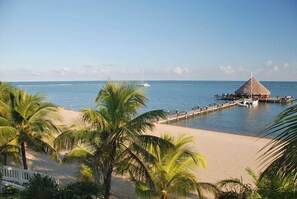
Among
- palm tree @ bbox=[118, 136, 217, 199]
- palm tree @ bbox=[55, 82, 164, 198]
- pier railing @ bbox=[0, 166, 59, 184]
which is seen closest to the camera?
palm tree @ bbox=[55, 82, 164, 198]

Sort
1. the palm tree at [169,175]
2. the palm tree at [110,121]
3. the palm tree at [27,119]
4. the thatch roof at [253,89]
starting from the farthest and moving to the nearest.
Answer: the thatch roof at [253,89]
the palm tree at [27,119]
the palm tree at [169,175]
the palm tree at [110,121]

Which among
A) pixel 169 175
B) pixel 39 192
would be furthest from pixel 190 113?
pixel 39 192

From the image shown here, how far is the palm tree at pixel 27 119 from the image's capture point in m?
8.99

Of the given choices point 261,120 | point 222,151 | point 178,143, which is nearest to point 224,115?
point 261,120

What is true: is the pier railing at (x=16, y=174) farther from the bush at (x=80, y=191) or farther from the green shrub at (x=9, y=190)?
the bush at (x=80, y=191)

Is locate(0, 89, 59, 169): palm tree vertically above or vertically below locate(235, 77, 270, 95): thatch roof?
below

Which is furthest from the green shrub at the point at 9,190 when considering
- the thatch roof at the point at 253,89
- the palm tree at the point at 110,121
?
the thatch roof at the point at 253,89

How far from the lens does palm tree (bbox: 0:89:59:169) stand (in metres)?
8.99

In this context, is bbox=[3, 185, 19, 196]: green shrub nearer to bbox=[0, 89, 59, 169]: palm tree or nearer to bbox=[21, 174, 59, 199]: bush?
bbox=[0, 89, 59, 169]: palm tree

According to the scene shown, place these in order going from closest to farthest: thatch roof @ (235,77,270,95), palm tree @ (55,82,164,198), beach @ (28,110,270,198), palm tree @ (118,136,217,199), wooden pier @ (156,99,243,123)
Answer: palm tree @ (55,82,164,198) → palm tree @ (118,136,217,199) → beach @ (28,110,270,198) → wooden pier @ (156,99,243,123) → thatch roof @ (235,77,270,95)

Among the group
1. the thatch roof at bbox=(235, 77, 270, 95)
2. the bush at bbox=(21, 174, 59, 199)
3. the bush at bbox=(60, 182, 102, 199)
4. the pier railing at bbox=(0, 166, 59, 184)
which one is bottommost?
the pier railing at bbox=(0, 166, 59, 184)

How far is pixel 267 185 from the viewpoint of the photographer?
207 inches

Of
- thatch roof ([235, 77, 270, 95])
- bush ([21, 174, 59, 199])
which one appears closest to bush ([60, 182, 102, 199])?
bush ([21, 174, 59, 199])

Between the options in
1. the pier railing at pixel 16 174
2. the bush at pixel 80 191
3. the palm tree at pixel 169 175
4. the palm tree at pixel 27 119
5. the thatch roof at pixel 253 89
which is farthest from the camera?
the thatch roof at pixel 253 89
